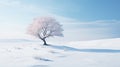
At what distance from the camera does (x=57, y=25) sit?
33688mm

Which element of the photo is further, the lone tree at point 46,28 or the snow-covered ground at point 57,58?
the lone tree at point 46,28

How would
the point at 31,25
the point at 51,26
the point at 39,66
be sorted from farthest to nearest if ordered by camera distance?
1. the point at 31,25
2. the point at 51,26
3. the point at 39,66

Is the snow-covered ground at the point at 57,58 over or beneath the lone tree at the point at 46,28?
beneath

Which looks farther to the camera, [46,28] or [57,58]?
[46,28]

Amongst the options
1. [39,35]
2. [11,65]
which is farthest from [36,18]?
[11,65]

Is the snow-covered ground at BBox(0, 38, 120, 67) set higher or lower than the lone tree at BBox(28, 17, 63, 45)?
lower

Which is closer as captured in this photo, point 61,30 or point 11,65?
point 11,65

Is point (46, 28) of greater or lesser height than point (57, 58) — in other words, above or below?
above

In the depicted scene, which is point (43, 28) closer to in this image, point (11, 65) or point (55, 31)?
point (55, 31)

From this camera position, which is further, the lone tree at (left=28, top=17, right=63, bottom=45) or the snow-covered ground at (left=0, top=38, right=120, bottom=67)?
the lone tree at (left=28, top=17, right=63, bottom=45)

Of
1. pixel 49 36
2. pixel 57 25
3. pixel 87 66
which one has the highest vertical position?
pixel 57 25

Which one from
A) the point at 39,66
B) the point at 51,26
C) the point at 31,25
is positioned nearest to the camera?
the point at 39,66

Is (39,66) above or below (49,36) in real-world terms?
below

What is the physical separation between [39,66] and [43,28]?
2423 centimetres
